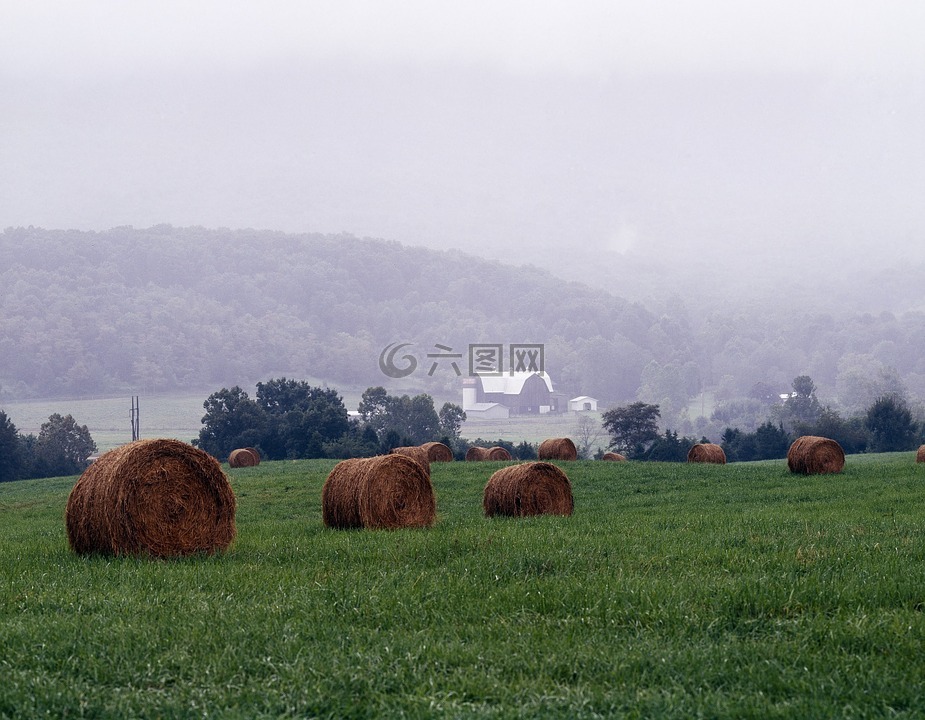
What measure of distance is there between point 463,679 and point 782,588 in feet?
12.2

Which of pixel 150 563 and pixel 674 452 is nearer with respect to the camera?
pixel 150 563

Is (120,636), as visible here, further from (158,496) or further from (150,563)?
(158,496)

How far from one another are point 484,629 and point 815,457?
1282 inches

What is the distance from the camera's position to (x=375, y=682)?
23.3 ft

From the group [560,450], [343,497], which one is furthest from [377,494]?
[560,450]

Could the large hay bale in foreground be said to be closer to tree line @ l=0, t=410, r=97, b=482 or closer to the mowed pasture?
the mowed pasture

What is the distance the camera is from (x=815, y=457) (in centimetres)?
3800

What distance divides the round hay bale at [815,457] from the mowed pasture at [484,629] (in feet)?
81.7

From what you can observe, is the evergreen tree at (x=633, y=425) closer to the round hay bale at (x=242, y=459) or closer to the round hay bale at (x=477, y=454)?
the round hay bale at (x=477, y=454)

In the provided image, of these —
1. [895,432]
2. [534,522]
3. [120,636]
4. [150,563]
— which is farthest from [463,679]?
[895,432]

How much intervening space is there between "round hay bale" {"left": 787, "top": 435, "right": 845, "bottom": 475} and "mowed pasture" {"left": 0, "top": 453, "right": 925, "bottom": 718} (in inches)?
980

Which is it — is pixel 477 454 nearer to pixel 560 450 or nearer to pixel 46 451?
pixel 560 450

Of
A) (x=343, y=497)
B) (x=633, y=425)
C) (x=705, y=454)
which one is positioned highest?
(x=633, y=425)

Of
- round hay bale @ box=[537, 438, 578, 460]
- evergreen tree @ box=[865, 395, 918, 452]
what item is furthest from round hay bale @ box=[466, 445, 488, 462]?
evergreen tree @ box=[865, 395, 918, 452]
